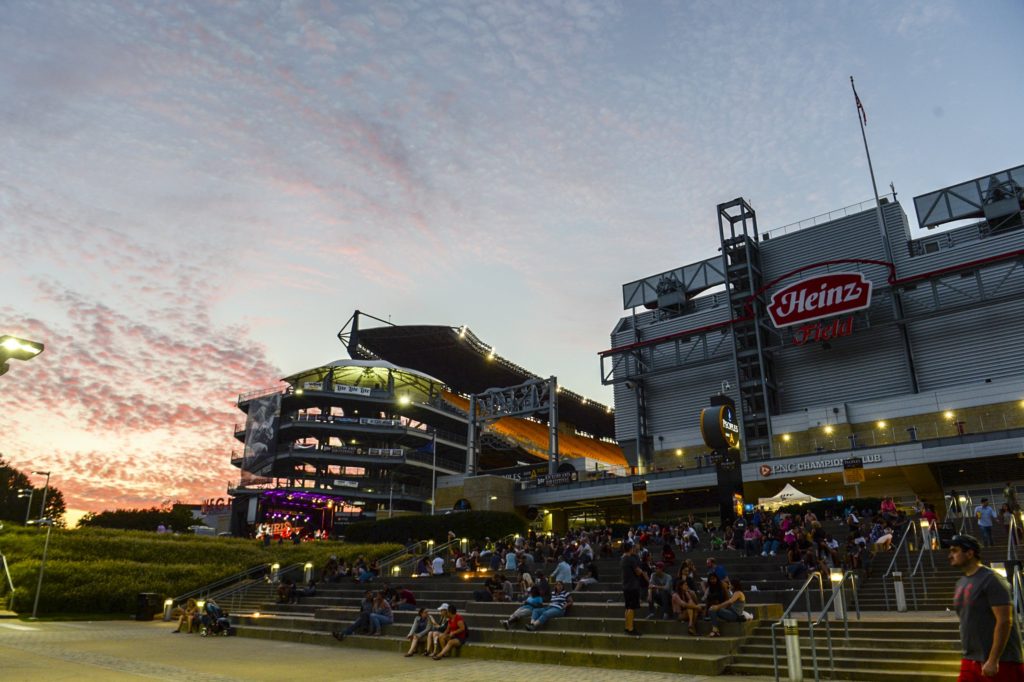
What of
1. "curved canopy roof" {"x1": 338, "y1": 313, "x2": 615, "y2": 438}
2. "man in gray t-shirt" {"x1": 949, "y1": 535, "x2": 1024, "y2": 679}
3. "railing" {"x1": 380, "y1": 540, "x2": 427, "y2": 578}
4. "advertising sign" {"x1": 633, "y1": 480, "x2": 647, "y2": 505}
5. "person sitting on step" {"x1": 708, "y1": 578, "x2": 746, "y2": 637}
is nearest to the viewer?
"man in gray t-shirt" {"x1": 949, "y1": 535, "x2": 1024, "y2": 679}

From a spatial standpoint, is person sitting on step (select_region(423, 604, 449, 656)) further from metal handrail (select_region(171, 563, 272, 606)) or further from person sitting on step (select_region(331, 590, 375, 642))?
metal handrail (select_region(171, 563, 272, 606))

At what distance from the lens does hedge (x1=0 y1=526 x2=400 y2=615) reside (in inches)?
1148

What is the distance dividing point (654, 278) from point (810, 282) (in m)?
17.9

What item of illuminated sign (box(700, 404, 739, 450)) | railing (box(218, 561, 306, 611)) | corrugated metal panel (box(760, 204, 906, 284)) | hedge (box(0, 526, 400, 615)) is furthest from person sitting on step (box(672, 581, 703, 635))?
corrugated metal panel (box(760, 204, 906, 284))

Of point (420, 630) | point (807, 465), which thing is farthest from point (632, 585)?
point (807, 465)

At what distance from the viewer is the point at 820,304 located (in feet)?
174

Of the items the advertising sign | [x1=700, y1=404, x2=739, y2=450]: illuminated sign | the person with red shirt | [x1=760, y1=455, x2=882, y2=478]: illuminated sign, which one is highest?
[x1=700, y1=404, x2=739, y2=450]: illuminated sign

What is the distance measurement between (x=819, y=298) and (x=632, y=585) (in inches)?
1725

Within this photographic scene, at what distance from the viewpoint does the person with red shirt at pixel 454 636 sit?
16.3 meters

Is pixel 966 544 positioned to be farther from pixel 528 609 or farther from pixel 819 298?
pixel 819 298

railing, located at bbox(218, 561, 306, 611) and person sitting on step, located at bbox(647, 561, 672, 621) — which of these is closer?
person sitting on step, located at bbox(647, 561, 672, 621)

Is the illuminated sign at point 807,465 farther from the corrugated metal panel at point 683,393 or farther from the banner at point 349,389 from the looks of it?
the banner at point 349,389

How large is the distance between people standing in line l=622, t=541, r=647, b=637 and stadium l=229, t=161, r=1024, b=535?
2249cm

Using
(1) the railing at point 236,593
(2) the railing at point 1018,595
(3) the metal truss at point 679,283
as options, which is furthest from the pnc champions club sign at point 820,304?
(2) the railing at point 1018,595
